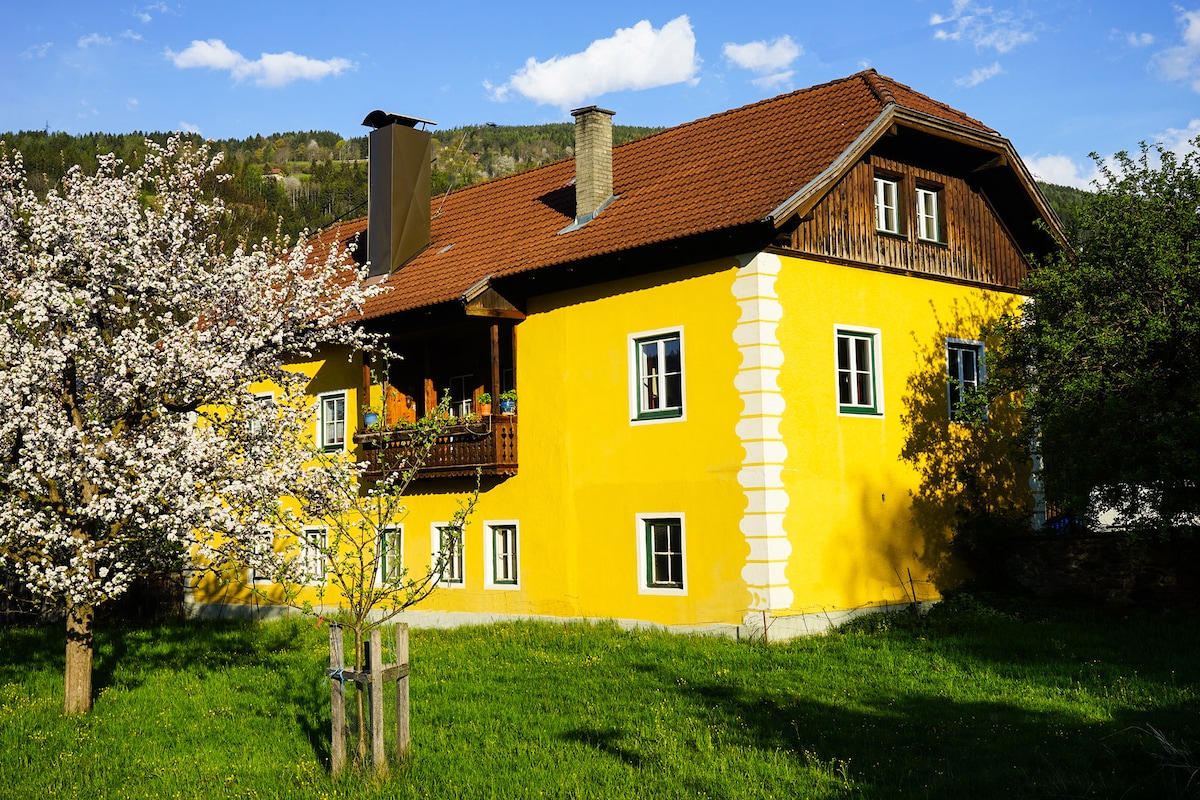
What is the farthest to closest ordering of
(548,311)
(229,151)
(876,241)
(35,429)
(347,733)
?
(229,151)
(548,311)
(876,241)
(35,429)
(347,733)

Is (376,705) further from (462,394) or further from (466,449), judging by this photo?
(462,394)

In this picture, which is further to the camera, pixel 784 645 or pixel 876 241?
pixel 876 241

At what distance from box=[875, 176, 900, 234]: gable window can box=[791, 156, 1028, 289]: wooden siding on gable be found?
9 cm

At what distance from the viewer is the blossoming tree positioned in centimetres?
1247

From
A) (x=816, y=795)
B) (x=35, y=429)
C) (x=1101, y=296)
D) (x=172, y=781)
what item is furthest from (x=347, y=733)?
(x=1101, y=296)

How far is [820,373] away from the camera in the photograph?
1767cm

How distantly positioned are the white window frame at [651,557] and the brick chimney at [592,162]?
548 cm

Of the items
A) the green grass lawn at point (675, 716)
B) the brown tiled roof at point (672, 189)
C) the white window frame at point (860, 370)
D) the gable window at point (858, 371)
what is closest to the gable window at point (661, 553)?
the green grass lawn at point (675, 716)

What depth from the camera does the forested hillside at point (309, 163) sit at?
140 feet

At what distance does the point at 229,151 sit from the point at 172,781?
13487 cm

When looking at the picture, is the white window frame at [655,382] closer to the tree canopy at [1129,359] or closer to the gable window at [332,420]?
the tree canopy at [1129,359]

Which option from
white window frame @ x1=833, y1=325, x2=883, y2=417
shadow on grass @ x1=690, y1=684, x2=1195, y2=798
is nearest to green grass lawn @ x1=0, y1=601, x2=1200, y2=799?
shadow on grass @ x1=690, y1=684, x2=1195, y2=798

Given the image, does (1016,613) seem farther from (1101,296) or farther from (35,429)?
(35,429)

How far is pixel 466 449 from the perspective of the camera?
20.4m
